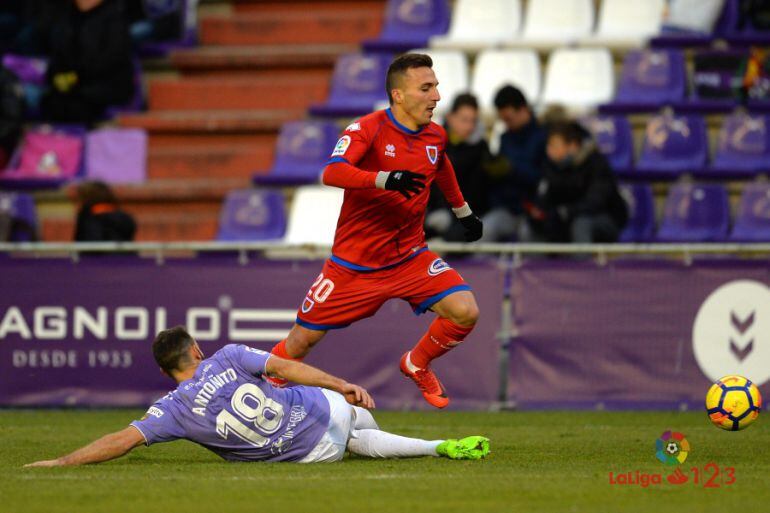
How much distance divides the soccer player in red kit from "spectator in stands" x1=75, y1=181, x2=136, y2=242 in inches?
206

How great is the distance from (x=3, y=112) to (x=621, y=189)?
756cm

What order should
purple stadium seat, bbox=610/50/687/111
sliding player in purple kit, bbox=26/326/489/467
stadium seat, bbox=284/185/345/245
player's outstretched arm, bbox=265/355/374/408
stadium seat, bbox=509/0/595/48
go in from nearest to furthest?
1. player's outstretched arm, bbox=265/355/374/408
2. sliding player in purple kit, bbox=26/326/489/467
3. stadium seat, bbox=284/185/345/245
4. purple stadium seat, bbox=610/50/687/111
5. stadium seat, bbox=509/0/595/48

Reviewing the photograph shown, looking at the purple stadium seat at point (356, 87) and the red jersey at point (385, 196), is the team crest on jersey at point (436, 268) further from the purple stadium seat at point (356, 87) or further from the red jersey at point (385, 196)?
the purple stadium seat at point (356, 87)

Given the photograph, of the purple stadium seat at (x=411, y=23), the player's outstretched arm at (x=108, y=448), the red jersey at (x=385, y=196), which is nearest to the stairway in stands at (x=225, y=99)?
the purple stadium seat at (x=411, y=23)

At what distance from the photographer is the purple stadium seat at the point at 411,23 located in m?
18.2

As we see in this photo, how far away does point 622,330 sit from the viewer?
1304 cm

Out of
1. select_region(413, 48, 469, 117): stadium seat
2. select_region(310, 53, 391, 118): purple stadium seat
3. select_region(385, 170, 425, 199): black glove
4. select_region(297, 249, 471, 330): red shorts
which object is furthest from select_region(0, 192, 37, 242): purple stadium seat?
select_region(385, 170, 425, 199): black glove

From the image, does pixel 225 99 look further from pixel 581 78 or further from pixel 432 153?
pixel 432 153

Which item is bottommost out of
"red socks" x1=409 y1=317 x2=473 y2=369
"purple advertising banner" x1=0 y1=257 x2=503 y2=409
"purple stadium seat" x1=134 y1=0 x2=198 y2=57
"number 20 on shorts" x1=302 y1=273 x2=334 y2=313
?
"purple advertising banner" x1=0 y1=257 x2=503 y2=409

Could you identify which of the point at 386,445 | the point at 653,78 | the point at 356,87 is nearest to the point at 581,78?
the point at 653,78

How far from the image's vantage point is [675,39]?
1733 cm

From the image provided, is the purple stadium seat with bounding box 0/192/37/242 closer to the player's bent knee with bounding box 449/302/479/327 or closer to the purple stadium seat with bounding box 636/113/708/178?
the purple stadium seat with bounding box 636/113/708/178

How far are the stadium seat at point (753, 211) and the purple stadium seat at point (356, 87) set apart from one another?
4568 millimetres

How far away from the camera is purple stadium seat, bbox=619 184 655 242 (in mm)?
15469
